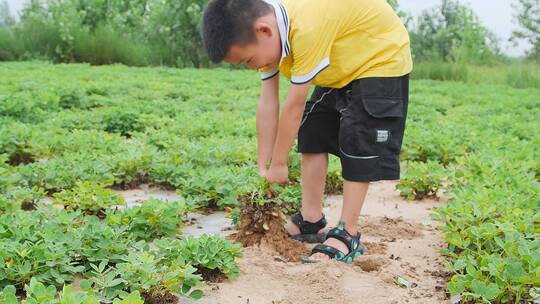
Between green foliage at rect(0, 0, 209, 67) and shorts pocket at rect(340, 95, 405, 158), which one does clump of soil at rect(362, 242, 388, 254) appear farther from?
green foliage at rect(0, 0, 209, 67)

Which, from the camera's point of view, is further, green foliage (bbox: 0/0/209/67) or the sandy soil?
green foliage (bbox: 0/0/209/67)

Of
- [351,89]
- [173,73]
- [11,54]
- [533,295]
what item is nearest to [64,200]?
[351,89]

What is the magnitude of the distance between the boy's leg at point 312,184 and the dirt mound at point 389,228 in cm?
40

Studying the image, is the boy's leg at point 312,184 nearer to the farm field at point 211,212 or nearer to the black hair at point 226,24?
the farm field at point 211,212

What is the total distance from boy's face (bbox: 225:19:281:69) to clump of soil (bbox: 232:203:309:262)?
829 millimetres

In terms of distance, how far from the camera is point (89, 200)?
13.5ft

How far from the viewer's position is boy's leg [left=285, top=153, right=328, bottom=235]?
3.97 m

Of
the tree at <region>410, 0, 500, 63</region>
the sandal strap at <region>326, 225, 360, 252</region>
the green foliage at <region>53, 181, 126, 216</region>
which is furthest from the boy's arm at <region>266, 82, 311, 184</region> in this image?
the tree at <region>410, 0, 500, 63</region>

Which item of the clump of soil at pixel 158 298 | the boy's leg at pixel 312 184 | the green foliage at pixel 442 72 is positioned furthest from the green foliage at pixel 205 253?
the green foliage at pixel 442 72

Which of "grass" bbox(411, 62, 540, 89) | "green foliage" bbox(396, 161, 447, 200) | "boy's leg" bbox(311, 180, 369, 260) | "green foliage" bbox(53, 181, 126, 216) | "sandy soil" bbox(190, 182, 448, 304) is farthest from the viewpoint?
"grass" bbox(411, 62, 540, 89)

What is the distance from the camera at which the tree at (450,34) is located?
113 ft

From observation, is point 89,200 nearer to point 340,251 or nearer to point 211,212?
point 211,212

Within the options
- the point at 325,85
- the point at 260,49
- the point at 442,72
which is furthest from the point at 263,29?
the point at 442,72

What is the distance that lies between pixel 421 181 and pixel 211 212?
1.72 meters
